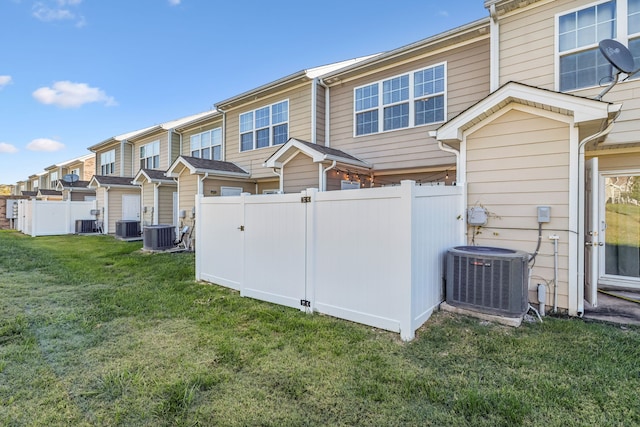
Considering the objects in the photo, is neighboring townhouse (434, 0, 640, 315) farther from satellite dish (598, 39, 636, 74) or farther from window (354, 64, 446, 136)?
window (354, 64, 446, 136)

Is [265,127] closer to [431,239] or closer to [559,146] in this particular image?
[431,239]

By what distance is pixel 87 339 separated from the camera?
11.4ft

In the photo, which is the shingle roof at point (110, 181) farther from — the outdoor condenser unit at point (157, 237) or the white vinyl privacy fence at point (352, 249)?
the white vinyl privacy fence at point (352, 249)

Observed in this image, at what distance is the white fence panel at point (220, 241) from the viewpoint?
556 cm

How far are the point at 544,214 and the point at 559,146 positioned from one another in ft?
3.13

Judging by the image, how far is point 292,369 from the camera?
2844mm

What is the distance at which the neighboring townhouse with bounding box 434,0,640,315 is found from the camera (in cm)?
421

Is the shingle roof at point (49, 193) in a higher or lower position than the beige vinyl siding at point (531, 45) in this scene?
lower

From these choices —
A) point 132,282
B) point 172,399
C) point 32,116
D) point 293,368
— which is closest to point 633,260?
point 293,368

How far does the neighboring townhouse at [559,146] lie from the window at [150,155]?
1550cm

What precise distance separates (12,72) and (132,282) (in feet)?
58.8

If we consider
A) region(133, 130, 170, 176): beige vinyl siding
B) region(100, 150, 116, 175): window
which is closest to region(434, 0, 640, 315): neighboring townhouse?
region(133, 130, 170, 176): beige vinyl siding

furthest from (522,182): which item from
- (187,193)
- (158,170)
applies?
(158,170)

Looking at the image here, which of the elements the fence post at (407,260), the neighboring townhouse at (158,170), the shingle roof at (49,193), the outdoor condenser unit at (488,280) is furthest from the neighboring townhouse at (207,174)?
the shingle roof at (49,193)
